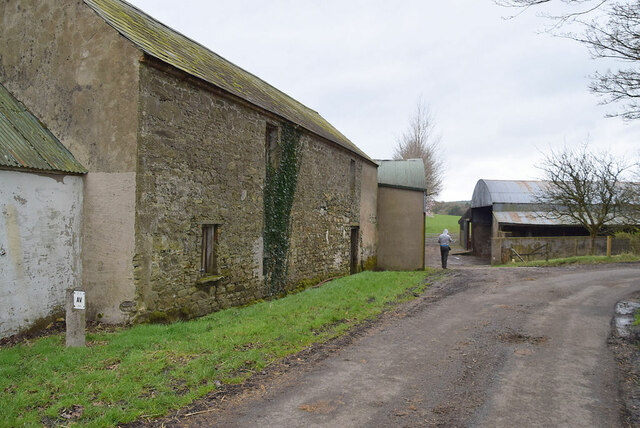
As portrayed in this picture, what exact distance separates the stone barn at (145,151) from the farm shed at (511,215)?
1992 cm

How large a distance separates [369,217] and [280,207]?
8183 mm

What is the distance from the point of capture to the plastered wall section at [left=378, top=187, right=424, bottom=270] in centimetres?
1958

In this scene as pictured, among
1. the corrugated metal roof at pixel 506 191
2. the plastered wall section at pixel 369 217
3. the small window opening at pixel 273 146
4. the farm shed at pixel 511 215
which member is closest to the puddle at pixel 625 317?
the small window opening at pixel 273 146

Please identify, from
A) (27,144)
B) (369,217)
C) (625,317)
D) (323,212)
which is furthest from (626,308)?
(27,144)

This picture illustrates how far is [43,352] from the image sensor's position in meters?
6.14

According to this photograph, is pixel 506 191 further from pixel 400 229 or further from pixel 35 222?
pixel 35 222

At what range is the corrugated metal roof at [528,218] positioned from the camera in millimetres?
26422

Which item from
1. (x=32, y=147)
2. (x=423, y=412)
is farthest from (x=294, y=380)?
(x=32, y=147)

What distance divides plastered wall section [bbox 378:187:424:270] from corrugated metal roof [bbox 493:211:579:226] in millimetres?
9927

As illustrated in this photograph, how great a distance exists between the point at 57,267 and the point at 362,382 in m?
5.97

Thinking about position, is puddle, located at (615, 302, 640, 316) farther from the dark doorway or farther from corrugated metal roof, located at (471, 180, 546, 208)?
corrugated metal roof, located at (471, 180, 546, 208)

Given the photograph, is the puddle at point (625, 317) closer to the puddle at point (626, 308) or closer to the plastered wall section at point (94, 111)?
the puddle at point (626, 308)

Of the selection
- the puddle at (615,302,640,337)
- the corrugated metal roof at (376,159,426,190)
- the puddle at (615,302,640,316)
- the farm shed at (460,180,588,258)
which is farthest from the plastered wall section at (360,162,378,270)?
the puddle at (615,302,640,337)

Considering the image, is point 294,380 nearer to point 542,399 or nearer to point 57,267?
point 542,399
